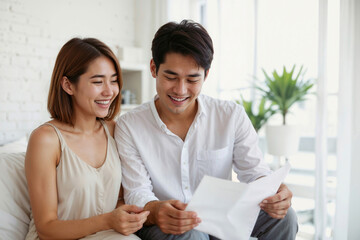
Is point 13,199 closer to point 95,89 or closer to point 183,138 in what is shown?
point 95,89

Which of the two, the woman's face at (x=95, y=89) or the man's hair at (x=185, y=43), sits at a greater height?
the man's hair at (x=185, y=43)

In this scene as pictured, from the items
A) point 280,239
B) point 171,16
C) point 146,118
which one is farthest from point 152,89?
point 280,239

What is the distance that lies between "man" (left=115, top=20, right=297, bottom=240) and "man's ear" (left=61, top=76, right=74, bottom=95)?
292mm

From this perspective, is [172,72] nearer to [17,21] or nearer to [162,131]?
[162,131]

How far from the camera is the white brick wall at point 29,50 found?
2.73m

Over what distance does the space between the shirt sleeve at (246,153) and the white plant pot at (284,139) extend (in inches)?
46.3

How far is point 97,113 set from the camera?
53.5 inches

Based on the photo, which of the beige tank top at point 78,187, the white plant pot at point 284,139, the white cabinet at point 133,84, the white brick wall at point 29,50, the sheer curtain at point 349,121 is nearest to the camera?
the beige tank top at point 78,187

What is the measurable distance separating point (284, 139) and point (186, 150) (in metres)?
1.45

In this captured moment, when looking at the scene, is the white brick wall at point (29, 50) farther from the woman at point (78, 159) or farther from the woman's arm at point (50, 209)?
the woman's arm at point (50, 209)

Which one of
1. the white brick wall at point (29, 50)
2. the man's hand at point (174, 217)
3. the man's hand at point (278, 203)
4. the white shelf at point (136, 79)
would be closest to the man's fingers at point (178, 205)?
the man's hand at point (174, 217)

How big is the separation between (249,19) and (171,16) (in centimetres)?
86

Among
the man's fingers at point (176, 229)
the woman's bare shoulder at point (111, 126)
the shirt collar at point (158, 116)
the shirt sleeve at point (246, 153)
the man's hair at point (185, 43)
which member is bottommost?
the man's fingers at point (176, 229)

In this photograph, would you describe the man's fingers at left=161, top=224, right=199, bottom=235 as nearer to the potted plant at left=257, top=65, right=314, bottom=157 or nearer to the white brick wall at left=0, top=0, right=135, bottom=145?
the potted plant at left=257, top=65, right=314, bottom=157
